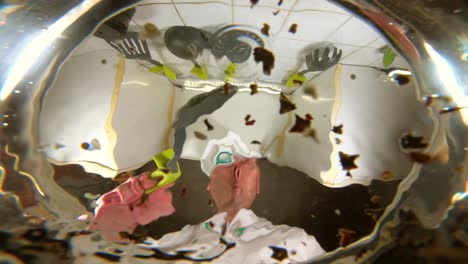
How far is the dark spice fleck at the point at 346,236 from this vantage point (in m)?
0.45

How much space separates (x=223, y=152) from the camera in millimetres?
474

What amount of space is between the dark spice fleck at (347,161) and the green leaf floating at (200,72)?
21cm

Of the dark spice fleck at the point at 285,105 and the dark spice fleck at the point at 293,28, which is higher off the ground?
the dark spice fleck at the point at 293,28

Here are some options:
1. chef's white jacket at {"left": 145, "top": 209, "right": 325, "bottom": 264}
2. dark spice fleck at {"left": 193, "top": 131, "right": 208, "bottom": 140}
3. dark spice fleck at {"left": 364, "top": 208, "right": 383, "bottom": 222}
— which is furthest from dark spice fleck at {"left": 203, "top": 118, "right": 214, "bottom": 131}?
dark spice fleck at {"left": 364, "top": 208, "right": 383, "bottom": 222}

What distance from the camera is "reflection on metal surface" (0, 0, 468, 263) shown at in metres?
0.45

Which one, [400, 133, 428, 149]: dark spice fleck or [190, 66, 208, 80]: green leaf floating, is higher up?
[190, 66, 208, 80]: green leaf floating

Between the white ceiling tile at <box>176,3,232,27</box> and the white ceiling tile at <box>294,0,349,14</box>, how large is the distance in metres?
0.09

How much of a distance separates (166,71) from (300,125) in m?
0.19

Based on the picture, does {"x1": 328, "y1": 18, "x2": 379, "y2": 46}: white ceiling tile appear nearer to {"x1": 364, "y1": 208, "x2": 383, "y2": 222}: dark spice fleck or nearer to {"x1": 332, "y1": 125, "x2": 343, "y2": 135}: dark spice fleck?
{"x1": 332, "y1": 125, "x2": 343, "y2": 135}: dark spice fleck

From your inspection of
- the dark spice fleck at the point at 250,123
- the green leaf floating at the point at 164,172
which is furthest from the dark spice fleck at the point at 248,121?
the green leaf floating at the point at 164,172

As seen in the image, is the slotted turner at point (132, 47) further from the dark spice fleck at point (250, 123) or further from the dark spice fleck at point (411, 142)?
the dark spice fleck at point (411, 142)

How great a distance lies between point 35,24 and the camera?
473mm

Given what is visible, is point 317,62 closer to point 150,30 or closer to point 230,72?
point 230,72

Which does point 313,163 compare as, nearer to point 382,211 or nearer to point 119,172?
point 382,211
